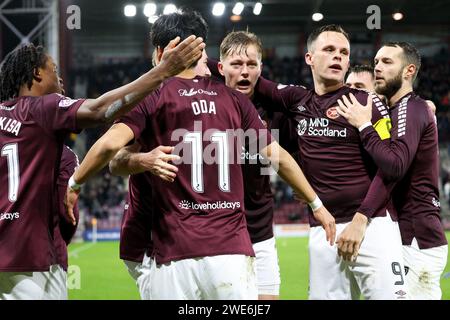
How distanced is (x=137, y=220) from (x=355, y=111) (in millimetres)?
1586

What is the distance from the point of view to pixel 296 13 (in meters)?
28.5

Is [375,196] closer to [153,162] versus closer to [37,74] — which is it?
[153,162]

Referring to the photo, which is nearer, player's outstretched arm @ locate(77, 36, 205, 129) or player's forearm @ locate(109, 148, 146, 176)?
player's outstretched arm @ locate(77, 36, 205, 129)

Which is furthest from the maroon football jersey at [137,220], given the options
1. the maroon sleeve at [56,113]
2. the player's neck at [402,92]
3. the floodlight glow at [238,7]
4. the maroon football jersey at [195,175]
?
the floodlight glow at [238,7]

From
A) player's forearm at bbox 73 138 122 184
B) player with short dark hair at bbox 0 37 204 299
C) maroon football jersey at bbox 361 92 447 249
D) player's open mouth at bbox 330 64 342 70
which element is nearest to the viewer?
player's forearm at bbox 73 138 122 184

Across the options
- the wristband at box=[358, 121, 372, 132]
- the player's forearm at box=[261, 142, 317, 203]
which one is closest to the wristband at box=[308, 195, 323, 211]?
the player's forearm at box=[261, 142, 317, 203]

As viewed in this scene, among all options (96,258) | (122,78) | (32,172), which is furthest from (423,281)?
(122,78)

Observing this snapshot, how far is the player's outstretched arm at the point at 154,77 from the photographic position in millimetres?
3070

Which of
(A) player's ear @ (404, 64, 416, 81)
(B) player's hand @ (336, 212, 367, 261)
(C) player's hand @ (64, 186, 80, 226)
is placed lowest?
(B) player's hand @ (336, 212, 367, 261)

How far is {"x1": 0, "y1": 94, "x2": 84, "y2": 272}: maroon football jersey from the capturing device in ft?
11.2

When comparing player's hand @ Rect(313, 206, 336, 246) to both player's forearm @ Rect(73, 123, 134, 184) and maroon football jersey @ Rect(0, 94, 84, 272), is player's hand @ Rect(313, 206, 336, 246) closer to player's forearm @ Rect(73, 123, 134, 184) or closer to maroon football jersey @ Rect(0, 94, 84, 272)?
player's forearm @ Rect(73, 123, 134, 184)

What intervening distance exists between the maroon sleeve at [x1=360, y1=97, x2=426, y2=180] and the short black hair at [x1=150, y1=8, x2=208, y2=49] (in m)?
1.29

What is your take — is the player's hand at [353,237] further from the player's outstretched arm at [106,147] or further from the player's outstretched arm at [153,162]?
the player's outstretched arm at [106,147]

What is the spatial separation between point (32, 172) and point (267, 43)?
28.7 m
